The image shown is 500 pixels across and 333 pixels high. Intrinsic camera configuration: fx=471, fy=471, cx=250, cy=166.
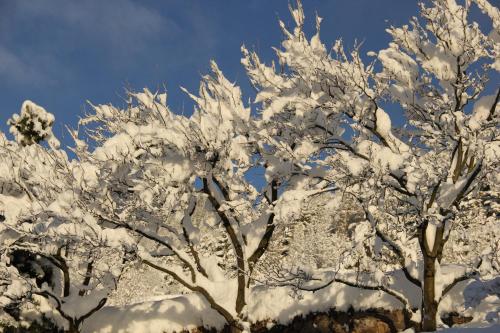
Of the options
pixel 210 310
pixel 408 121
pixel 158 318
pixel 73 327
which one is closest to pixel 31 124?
pixel 73 327

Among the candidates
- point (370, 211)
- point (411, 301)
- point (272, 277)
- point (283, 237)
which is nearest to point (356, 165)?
point (370, 211)

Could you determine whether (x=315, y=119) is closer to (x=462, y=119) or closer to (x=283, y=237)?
(x=462, y=119)

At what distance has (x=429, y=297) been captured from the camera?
10.3 metres

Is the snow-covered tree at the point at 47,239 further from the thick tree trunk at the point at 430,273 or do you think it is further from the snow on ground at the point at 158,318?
the thick tree trunk at the point at 430,273

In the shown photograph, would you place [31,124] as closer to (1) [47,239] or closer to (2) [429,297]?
(1) [47,239]

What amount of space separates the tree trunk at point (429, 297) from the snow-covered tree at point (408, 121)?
0.02m

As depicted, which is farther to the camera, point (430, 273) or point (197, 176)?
point (197, 176)

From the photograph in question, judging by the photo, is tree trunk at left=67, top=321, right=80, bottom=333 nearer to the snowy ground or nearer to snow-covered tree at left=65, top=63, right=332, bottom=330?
the snowy ground

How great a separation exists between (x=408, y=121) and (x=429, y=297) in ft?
13.1

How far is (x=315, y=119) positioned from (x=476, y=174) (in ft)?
12.0

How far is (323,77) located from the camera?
1066 cm

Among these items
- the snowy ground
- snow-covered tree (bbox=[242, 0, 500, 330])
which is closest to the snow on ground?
the snowy ground

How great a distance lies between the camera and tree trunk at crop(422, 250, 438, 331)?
1011 cm

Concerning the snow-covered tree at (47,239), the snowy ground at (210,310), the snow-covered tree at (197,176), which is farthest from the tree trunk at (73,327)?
the snow-covered tree at (197,176)
